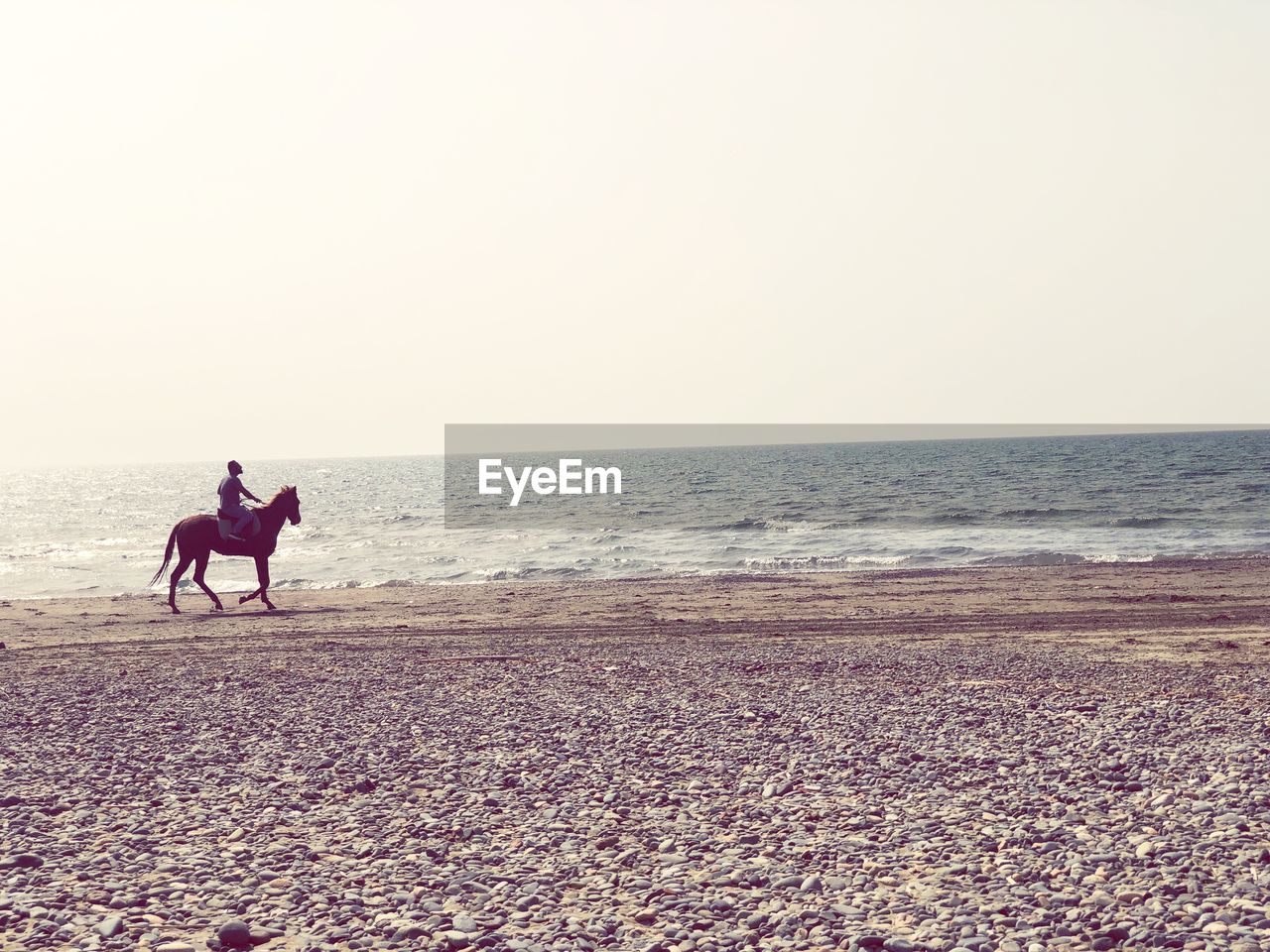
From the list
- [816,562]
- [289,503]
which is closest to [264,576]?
[289,503]

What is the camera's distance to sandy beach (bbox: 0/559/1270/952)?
6074 millimetres

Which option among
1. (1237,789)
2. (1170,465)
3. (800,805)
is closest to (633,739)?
(800,805)

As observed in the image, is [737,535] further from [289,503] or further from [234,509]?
[234,509]

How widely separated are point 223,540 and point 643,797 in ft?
61.2

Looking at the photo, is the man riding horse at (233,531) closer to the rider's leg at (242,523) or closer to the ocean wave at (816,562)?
the rider's leg at (242,523)

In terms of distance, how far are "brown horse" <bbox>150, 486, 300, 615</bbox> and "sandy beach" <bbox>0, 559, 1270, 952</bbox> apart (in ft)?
25.4

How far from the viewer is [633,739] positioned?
33.9ft

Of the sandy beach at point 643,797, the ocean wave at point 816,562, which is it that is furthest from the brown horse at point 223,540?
the ocean wave at point 816,562

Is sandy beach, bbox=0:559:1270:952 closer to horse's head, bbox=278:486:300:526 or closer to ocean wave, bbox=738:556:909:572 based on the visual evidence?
horse's head, bbox=278:486:300:526

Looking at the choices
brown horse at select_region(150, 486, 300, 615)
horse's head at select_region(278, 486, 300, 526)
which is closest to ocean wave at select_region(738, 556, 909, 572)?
horse's head at select_region(278, 486, 300, 526)

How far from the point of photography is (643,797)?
8.48 m

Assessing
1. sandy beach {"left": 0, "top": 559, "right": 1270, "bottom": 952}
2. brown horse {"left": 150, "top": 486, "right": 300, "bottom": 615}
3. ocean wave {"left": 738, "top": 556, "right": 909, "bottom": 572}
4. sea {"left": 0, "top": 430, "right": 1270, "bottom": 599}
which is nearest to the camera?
sandy beach {"left": 0, "top": 559, "right": 1270, "bottom": 952}

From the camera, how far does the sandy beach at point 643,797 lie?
6.07 m

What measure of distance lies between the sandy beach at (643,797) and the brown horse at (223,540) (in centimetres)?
773
